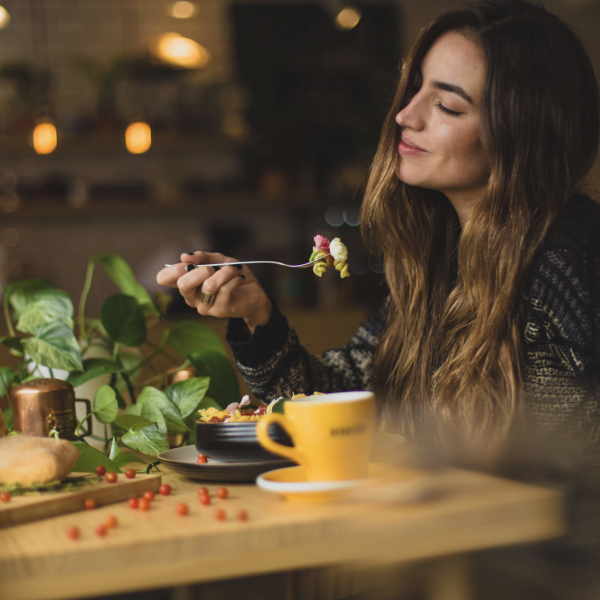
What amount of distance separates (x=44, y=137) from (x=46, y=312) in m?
2.51

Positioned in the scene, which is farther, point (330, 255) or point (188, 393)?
point (188, 393)

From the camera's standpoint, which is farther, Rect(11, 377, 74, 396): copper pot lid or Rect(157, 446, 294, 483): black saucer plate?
Rect(11, 377, 74, 396): copper pot lid

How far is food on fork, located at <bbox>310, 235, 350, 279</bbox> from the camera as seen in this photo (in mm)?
765

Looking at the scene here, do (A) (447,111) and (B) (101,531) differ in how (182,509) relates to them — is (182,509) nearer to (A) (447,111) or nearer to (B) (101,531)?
(B) (101,531)

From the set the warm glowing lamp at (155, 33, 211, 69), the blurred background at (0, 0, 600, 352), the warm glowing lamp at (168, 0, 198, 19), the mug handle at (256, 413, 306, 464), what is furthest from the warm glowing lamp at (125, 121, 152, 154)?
the mug handle at (256, 413, 306, 464)

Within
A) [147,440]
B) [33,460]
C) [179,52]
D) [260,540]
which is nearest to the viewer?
[260,540]

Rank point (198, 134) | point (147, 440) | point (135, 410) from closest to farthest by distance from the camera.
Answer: point (147, 440)
point (135, 410)
point (198, 134)

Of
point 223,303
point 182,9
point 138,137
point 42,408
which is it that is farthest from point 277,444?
point 182,9

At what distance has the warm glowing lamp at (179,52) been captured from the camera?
11.4 feet

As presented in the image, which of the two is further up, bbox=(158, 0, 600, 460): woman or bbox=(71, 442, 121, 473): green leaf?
bbox=(158, 0, 600, 460): woman

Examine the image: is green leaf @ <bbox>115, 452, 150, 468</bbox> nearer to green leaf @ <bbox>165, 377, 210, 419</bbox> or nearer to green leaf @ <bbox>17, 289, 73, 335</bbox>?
green leaf @ <bbox>165, 377, 210, 419</bbox>

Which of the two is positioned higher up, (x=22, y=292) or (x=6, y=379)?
(x=22, y=292)

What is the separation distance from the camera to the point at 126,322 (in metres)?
1.00

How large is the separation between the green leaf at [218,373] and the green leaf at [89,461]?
0.30m
